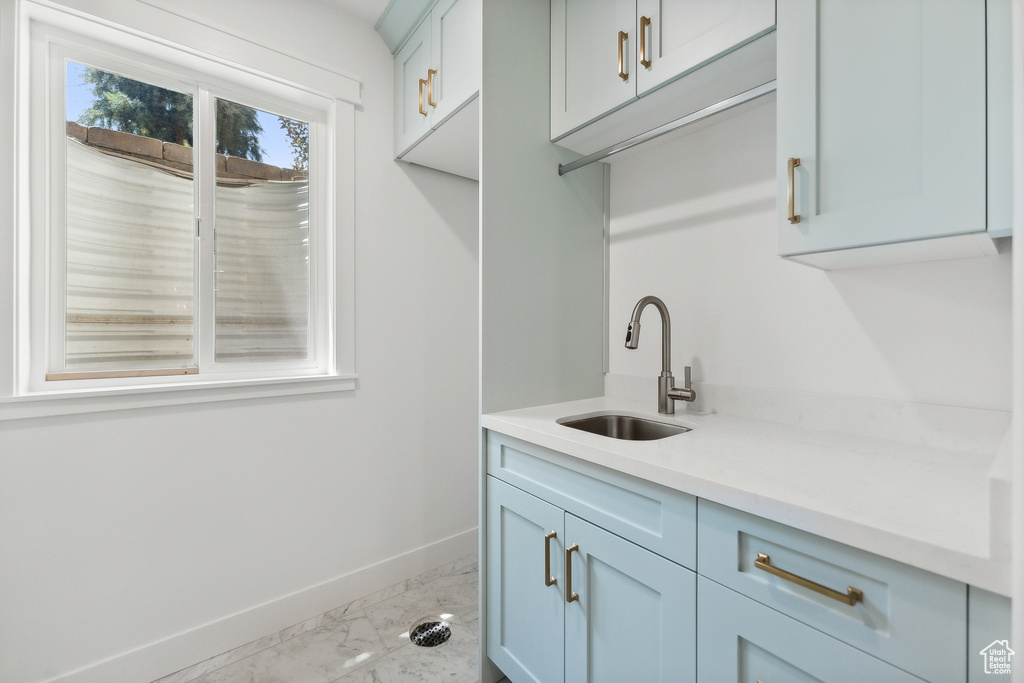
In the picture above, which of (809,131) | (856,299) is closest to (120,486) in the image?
(809,131)

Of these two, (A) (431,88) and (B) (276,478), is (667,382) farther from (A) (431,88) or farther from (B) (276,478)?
(B) (276,478)

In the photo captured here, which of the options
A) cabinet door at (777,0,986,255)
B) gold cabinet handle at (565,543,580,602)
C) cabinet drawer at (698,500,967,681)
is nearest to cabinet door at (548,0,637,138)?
cabinet door at (777,0,986,255)

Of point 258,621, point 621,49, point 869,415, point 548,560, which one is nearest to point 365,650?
point 258,621

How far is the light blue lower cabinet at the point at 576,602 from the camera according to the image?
0.93 metres

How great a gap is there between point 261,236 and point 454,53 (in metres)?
1.09

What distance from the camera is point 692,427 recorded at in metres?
1.30

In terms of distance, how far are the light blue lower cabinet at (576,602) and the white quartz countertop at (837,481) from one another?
215 millimetres

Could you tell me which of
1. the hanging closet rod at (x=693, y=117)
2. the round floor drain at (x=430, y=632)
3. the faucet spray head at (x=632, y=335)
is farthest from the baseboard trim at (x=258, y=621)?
the hanging closet rod at (x=693, y=117)

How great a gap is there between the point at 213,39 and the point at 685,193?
6.09 feet

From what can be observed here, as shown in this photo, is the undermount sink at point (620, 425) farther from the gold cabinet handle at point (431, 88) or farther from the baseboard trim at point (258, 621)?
the gold cabinet handle at point (431, 88)

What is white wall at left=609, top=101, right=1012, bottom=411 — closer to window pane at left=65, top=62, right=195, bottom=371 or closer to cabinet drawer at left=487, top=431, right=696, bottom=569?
cabinet drawer at left=487, top=431, right=696, bottom=569

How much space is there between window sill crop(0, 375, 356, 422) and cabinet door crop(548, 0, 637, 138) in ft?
4.71

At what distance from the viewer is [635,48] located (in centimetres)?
130

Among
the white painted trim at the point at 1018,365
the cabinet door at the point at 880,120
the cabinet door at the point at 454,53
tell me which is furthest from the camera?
the cabinet door at the point at 454,53
